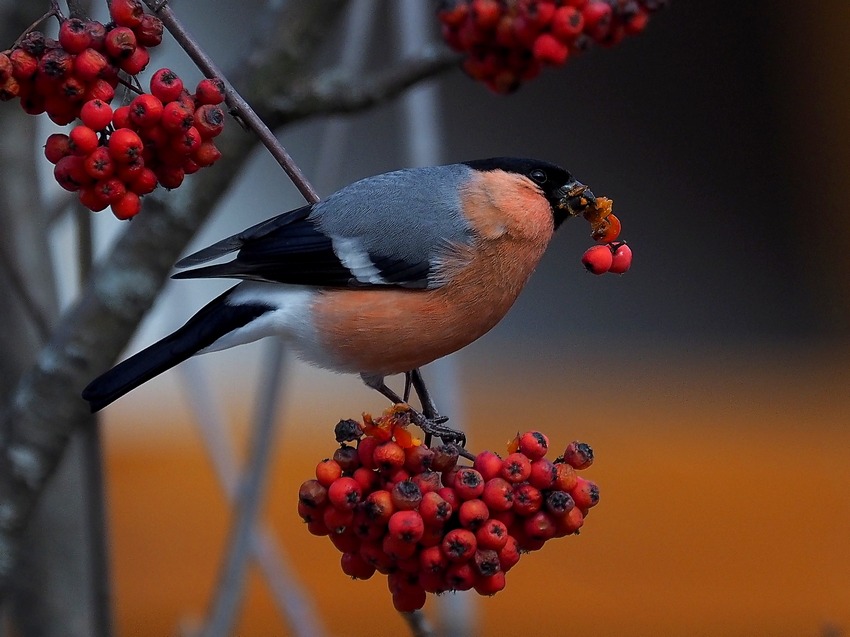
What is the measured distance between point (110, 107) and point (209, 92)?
0.15 metres

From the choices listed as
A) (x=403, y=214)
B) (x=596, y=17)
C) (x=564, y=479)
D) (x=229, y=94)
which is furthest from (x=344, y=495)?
(x=596, y=17)

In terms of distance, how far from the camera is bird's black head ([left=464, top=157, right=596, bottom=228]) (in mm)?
2389

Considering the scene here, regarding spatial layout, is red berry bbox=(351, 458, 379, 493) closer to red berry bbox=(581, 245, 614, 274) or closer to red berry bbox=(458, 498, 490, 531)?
red berry bbox=(458, 498, 490, 531)

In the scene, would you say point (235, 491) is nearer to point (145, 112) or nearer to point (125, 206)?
point (125, 206)

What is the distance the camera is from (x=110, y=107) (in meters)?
1.66

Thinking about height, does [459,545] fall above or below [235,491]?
above

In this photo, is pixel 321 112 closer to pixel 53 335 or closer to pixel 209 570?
pixel 53 335

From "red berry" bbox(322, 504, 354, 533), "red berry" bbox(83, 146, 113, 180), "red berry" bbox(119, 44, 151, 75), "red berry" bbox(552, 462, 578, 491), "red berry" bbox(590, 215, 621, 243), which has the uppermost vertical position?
"red berry" bbox(119, 44, 151, 75)

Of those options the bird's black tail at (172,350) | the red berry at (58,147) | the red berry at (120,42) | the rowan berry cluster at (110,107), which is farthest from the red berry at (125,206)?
the bird's black tail at (172,350)

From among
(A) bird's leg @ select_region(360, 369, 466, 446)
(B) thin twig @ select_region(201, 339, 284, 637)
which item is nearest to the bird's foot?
(A) bird's leg @ select_region(360, 369, 466, 446)

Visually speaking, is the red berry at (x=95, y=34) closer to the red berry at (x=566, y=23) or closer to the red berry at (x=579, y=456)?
the red berry at (x=579, y=456)

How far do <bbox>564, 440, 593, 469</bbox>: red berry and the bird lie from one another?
0.55 m

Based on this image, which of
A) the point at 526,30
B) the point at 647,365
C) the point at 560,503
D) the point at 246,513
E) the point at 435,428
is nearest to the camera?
the point at 560,503

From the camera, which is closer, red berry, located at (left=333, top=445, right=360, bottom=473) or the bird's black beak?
red berry, located at (left=333, top=445, right=360, bottom=473)
